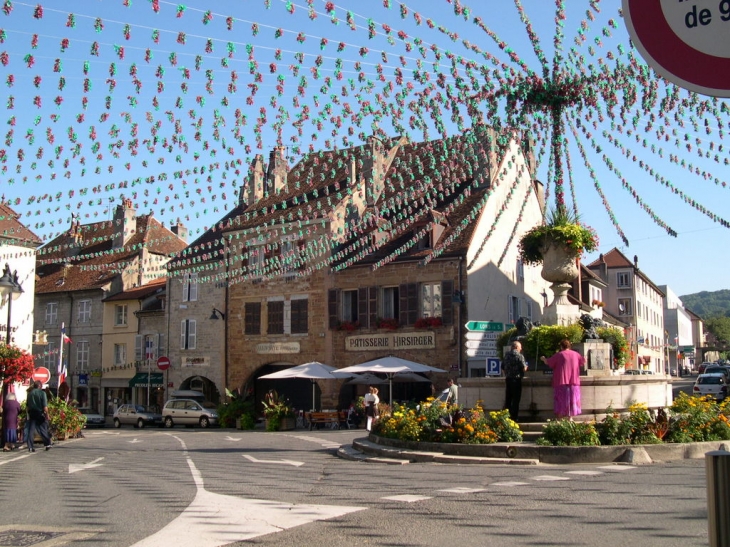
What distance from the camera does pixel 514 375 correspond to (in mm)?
14250

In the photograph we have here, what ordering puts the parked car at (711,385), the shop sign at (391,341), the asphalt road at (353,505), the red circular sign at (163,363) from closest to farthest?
the asphalt road at (353,505) < the shop sign at (391,341) < the red circular sign at (163,363) < the parked car at (711,385)

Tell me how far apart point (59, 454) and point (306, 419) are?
1411cm

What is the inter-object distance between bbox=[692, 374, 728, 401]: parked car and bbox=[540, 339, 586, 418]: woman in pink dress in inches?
1083

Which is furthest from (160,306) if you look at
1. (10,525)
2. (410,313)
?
(10,525)

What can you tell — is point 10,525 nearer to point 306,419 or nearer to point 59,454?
point 59,454

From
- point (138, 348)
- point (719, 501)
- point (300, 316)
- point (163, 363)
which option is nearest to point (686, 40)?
point (719, 501)

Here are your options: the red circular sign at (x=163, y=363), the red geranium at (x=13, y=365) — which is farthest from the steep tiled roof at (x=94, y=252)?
the red geranium at (x=13, y=365)

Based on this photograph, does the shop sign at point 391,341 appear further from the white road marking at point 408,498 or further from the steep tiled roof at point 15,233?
the white road marking at point 408,498

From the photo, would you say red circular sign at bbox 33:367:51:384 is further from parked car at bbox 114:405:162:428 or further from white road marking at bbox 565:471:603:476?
white road marking at bbox 565:471:603:476

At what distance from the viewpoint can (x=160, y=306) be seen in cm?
4284

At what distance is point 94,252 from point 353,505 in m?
42.5

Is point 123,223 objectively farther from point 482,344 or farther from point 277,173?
point 482,344

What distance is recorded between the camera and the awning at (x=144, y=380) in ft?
133

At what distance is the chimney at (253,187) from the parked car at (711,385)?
23442mm
